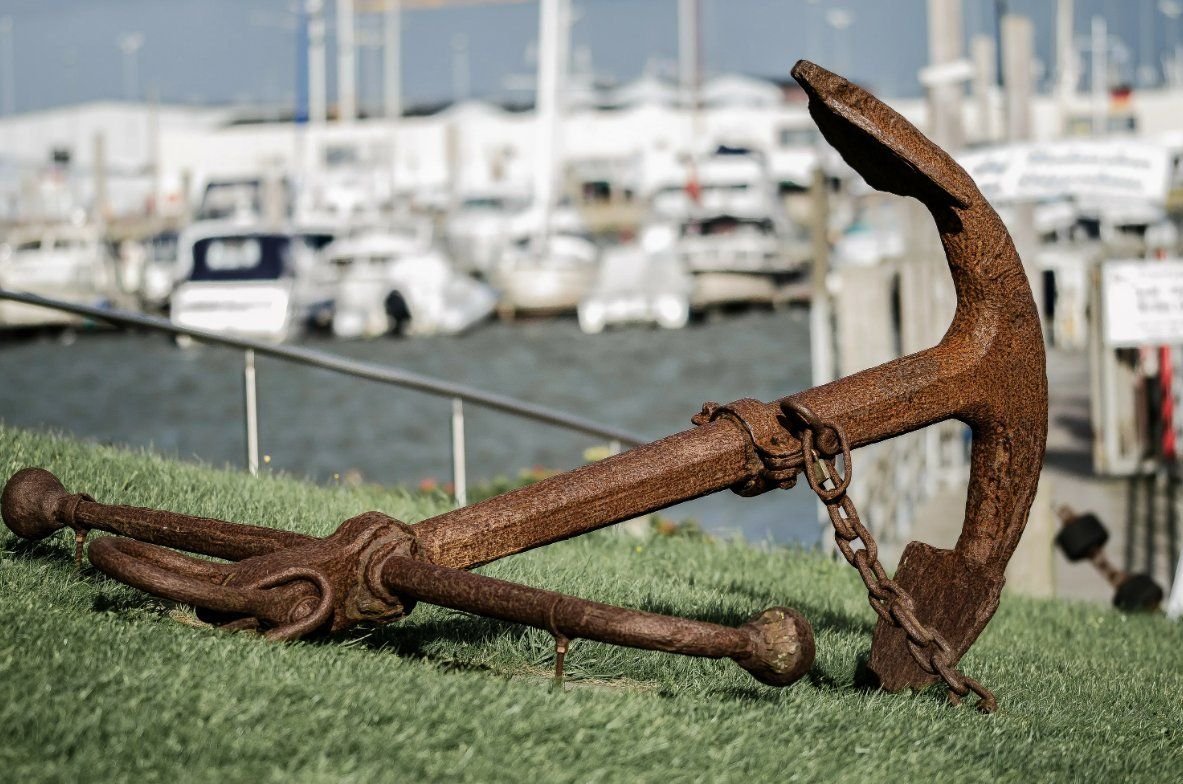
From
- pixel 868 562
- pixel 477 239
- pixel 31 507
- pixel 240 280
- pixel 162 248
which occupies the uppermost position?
pixel 477 239

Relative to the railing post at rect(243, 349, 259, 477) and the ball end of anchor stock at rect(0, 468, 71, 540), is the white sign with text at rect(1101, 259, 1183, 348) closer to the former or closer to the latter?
the railing post at rect(243, 349, 259, 477)

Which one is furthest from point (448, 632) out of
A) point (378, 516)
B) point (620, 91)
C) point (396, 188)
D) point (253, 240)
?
point (620, 91)

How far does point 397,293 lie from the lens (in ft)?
131

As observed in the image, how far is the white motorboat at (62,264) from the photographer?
4250cm

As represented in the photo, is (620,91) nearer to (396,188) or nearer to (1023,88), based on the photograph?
(396,188)

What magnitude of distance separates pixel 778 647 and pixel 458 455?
4.36 metres


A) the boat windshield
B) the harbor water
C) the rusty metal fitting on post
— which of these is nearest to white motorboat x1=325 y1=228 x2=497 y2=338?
the harbor water

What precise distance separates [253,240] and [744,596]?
117 feet

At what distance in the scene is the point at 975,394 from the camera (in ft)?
13.3

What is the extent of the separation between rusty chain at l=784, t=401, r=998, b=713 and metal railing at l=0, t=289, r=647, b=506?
2620 millimetres

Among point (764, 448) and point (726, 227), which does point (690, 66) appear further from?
point (764, 448)

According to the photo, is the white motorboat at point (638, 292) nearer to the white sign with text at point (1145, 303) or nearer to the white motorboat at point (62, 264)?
the white motorboat at point (62, 264)

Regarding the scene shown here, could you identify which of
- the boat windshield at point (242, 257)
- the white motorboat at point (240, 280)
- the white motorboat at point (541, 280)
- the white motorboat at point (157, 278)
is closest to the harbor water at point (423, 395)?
the white motorboat at point (541, 280)

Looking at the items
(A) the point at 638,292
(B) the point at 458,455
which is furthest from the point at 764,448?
(A) the point at 638,292
